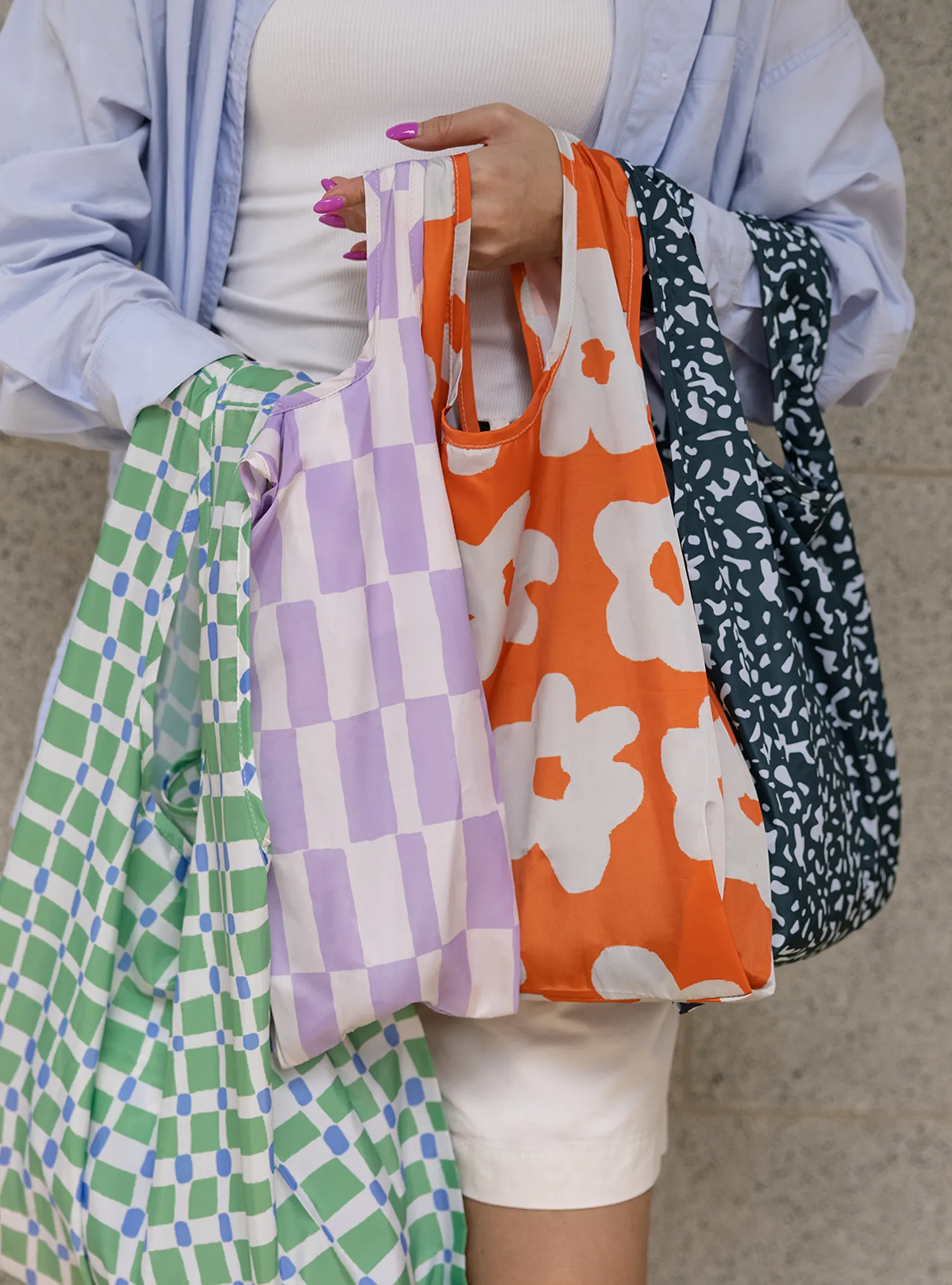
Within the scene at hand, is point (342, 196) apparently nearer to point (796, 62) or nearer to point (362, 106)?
point (362, 106)

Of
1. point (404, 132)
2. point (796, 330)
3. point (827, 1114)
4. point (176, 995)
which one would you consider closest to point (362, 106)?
point (404, 132)

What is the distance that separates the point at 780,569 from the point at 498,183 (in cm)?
32

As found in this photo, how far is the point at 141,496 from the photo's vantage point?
26.3 inches

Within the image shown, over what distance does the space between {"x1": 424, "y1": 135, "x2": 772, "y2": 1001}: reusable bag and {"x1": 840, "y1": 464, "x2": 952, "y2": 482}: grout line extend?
632 mm

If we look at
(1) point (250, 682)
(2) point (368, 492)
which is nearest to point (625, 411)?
(2) point (368, 492)

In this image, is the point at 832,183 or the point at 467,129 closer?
the point at 467,129

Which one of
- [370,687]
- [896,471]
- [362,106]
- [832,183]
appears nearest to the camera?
[370,687]

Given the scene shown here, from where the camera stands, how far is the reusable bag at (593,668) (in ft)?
2.01

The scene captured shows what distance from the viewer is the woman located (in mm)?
696

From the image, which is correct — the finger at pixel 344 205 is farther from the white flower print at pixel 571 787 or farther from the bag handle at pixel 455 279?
the white flower print at pixel 571 787

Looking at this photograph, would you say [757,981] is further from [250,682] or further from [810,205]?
[810,205]

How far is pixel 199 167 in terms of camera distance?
0.75 metres

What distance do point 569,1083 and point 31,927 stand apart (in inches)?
13.8

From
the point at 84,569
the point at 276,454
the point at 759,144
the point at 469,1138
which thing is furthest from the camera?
the point at 84,569
